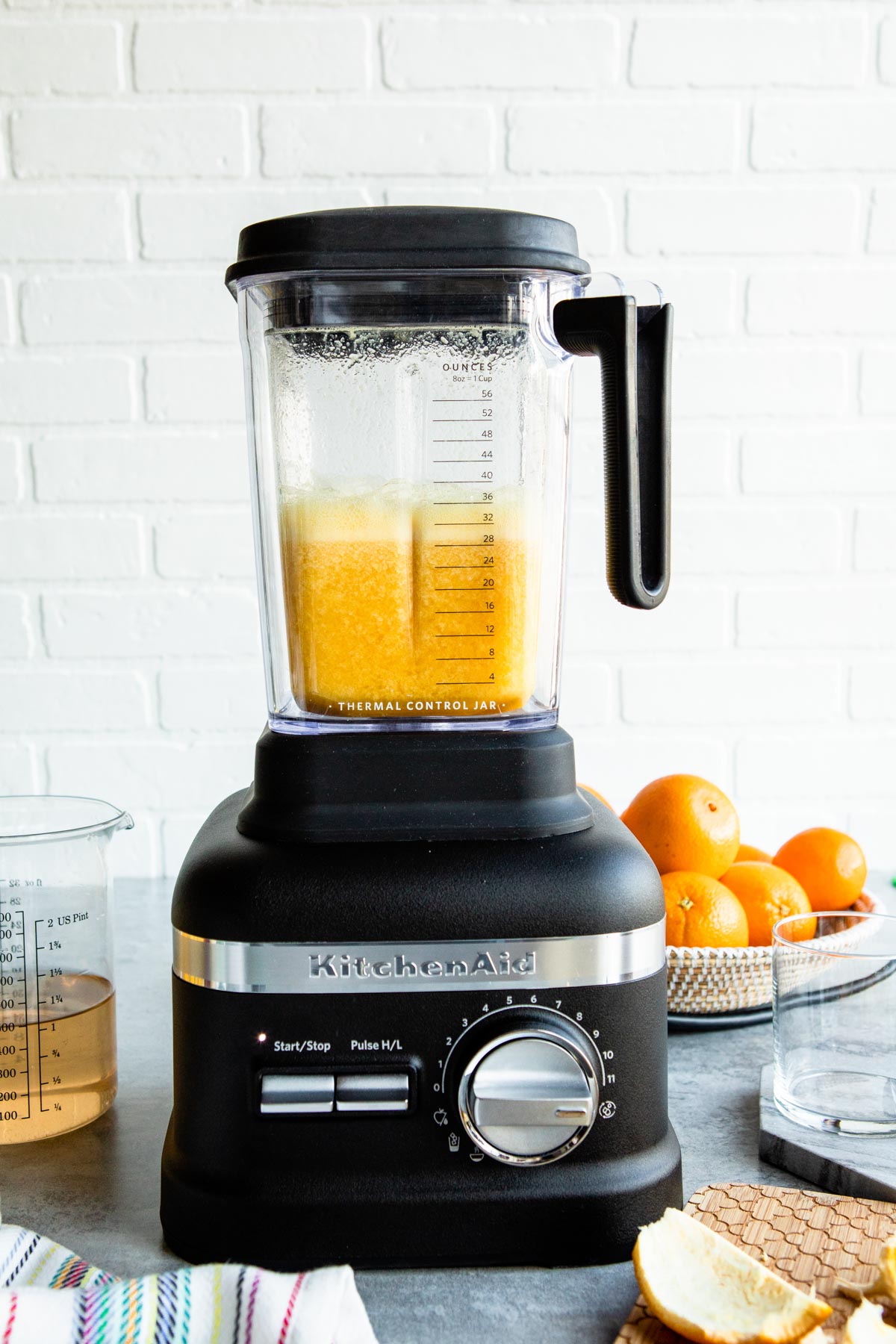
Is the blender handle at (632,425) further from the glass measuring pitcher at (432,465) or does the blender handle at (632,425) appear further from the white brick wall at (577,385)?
the white brick wall at (577,385)

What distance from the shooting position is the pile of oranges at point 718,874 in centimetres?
89

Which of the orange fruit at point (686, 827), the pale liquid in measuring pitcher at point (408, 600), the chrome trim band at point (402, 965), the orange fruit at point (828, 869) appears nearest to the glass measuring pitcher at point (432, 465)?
the pale liquid in measuring pitcher at point (408, 600)

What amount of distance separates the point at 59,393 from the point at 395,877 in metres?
1.00

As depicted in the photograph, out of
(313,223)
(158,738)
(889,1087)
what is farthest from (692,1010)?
(158,738)

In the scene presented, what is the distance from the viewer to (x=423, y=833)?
0.61 m

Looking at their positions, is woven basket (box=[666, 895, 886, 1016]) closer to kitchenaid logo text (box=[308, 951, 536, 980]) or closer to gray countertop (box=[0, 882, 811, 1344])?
gray countertop (box=[0, 882, 811, 1344])

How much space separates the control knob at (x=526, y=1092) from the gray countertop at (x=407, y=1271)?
0.06 m

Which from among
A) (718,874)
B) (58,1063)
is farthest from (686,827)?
(58,1063)

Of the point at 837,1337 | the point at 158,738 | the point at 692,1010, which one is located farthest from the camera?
the point at 158,738

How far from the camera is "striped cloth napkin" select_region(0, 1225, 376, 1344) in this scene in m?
0.50

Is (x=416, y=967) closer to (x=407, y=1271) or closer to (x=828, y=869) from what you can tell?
(x=407, y=1271)

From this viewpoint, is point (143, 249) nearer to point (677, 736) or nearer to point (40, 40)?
point (40, 40)

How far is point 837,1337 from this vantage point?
1.74ft

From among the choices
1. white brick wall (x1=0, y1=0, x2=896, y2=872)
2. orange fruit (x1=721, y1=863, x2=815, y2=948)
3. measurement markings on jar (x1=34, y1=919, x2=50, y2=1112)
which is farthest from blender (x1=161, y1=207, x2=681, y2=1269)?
white brick wall (x1=0, y1=0, x2=896, y2=872)
